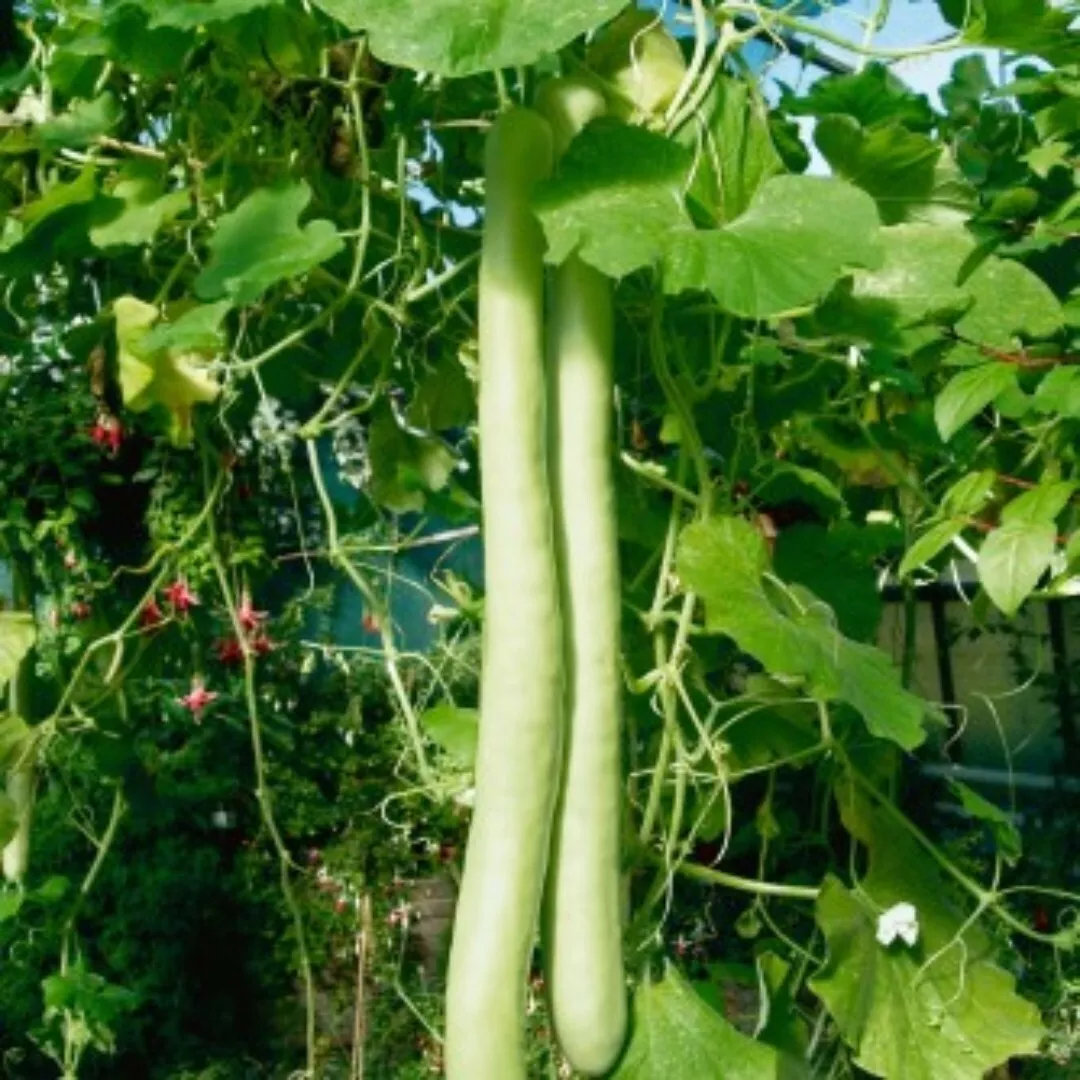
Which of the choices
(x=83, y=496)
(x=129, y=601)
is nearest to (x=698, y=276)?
(x=129, y=601)

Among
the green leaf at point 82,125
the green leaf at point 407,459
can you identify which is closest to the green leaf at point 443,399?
the green leaf at point 407,459

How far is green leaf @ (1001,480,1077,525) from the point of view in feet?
3.54

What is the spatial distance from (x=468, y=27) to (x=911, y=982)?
0.59 m

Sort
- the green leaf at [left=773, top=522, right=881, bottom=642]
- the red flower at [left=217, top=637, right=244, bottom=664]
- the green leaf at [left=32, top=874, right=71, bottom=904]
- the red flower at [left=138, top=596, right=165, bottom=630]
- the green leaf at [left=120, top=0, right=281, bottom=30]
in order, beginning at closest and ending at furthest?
the green leaf at [left=120, top=0, right=281, bottom=30]
the green leaf at [left=773, top=522, right=881, bottom=642]
the red flower at [left=138, top=596, right=165, bottom=630]
the green leaf at [left=32, top=874, right=71, bottom=904]
the red flower at [left=217, top=637, right=244, bottom=664]

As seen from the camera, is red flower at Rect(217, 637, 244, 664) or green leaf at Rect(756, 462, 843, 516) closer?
green leaf at Rect(756, 462, 843, 516)

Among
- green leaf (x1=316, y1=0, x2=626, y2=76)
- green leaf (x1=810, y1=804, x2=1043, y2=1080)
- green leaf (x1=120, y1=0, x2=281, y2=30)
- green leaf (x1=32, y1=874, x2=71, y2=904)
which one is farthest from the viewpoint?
green leaf (x1=32, y1=874, x2=71, y2=904)

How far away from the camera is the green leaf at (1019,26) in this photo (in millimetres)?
967

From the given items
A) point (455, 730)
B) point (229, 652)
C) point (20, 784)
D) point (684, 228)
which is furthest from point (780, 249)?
point (229, 652)

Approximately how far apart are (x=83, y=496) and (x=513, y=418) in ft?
5.64

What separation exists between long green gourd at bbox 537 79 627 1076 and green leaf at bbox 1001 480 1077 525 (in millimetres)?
317

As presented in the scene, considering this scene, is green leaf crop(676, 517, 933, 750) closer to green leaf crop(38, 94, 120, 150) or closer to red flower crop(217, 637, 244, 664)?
green leaf crop(38, 94, 120, 150)

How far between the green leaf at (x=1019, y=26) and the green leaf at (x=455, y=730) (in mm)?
463

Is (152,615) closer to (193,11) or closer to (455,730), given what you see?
(455,730)

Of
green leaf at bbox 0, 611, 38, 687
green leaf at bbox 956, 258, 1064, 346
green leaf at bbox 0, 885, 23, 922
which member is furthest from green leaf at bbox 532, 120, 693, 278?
green leaf at bbox 0, 885, 23, 922
